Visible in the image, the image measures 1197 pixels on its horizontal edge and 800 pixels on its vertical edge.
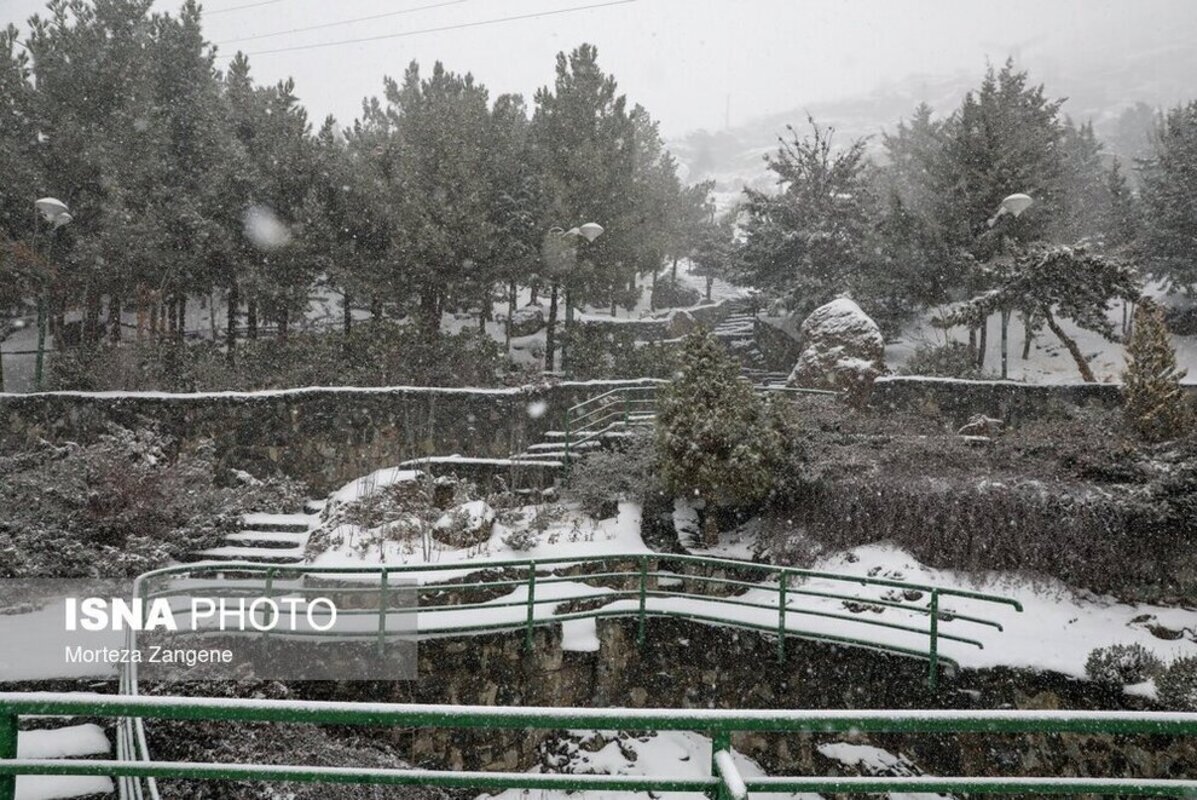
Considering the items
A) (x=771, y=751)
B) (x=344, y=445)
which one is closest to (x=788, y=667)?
(x=771, y=751)

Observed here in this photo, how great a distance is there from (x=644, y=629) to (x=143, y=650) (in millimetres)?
6000

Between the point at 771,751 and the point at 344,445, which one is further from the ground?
the point at 344,445

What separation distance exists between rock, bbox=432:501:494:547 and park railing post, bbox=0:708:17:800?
9064mm

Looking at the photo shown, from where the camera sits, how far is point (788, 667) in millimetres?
8828

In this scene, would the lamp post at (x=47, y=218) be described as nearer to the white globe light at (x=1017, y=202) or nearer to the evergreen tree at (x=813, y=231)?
the evergreen tree at (x=813, y=231)

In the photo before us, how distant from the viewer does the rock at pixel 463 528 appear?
11.1 m

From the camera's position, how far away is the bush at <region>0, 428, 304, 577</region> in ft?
32.3

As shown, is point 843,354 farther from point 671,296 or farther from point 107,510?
point 671,296

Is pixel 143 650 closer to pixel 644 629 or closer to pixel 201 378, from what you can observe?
pixel 644 629

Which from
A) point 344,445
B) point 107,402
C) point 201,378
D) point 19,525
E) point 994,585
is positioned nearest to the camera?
point 994,585

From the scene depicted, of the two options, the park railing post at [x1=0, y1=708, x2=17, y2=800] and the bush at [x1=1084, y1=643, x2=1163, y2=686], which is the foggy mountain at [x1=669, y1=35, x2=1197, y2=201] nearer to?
the bush at [x1=1084, y1=643, x2=1163, y2=686]

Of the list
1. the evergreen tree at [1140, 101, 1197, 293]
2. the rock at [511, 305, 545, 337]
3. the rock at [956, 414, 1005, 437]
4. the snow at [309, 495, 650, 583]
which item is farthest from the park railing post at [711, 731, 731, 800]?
the evergreen tree at [1140, 101, 1197, 293]

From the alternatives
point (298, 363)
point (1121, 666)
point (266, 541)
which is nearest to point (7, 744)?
point (1121, 666)

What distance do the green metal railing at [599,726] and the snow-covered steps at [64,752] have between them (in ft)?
13.2
